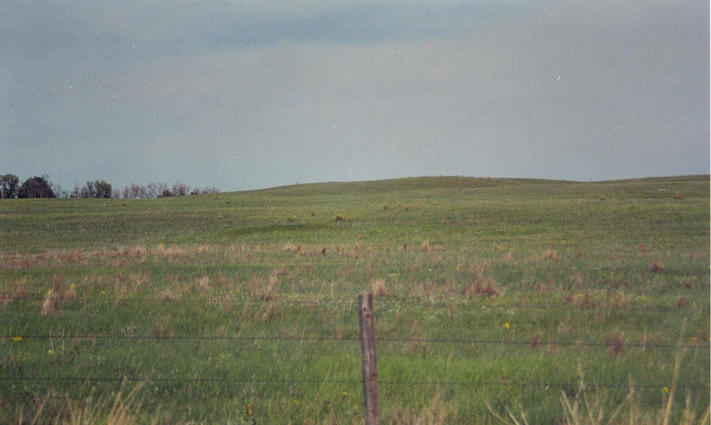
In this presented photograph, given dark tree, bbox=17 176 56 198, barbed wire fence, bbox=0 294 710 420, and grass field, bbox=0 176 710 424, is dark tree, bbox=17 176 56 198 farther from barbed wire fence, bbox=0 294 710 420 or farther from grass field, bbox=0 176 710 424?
barbed wire fence, bbox=0 294 710 420

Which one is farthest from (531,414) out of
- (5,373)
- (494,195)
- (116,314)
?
(494,195)

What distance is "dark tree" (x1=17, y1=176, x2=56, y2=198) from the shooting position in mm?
105188

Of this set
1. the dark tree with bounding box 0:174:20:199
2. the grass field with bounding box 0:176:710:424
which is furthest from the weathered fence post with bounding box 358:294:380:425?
the dark tree with bounding box 0:174:20:199

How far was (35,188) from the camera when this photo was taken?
106m

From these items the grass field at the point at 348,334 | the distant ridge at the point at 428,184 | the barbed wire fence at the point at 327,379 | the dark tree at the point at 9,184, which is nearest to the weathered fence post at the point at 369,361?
the grass field at the point at 348,334

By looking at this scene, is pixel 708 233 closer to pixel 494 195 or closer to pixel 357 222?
pixel 357 222

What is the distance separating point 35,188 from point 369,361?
11568 centimetres

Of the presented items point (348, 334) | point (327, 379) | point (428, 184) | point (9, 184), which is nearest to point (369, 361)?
point (327, 379)

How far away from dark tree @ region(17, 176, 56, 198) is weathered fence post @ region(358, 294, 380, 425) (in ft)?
377

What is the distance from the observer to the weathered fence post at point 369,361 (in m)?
5.57

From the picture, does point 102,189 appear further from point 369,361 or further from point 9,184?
point 369,361

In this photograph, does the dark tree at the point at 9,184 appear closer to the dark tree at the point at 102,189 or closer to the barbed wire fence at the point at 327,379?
the dark tree at the point at 102,189

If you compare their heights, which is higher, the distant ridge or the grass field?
the distant ridge

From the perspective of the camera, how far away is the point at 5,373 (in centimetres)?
804
